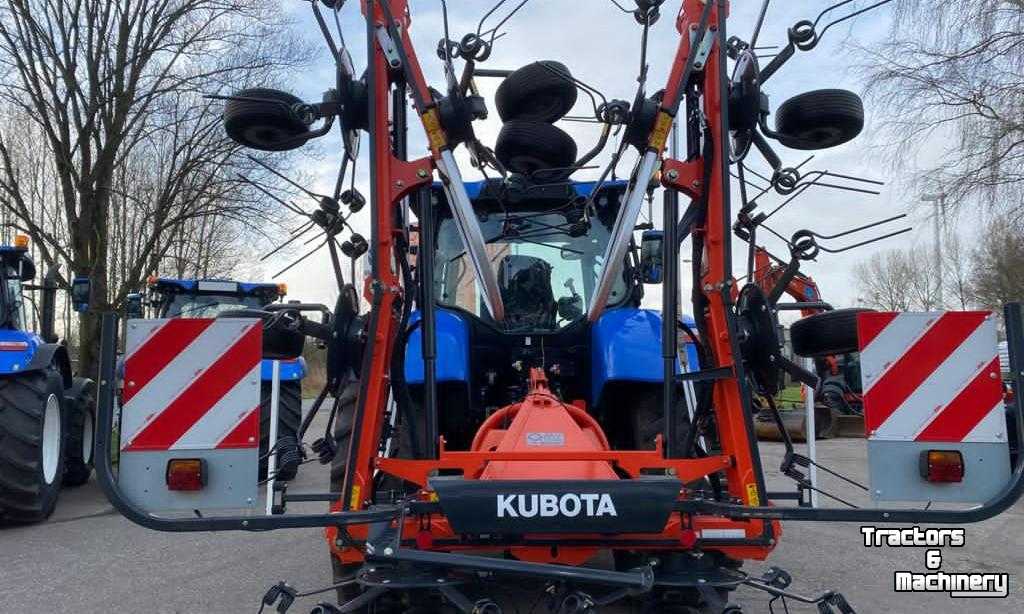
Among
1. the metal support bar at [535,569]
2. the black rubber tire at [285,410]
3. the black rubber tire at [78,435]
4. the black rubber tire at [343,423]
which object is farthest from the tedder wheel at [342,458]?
the black rubber tire at [78,435]

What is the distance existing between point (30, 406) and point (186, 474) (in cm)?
408

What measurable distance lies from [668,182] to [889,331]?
922 mm

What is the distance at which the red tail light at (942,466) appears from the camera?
8.30 feet

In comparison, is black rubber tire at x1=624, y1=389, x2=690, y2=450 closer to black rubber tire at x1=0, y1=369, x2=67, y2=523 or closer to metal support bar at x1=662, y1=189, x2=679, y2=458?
metal support bar at x1=662, y1=189, x2=679, y2=458

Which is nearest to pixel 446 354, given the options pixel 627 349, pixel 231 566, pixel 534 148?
pixel 627 349

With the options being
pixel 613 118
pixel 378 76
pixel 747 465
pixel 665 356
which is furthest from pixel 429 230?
pixel 747 465

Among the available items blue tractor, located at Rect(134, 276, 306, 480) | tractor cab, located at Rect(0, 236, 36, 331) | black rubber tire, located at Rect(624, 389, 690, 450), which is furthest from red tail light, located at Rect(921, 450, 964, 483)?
blue tractor, located at Rect(134, 276, 306, 480)

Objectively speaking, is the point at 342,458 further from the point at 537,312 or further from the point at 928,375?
the point at 928,375

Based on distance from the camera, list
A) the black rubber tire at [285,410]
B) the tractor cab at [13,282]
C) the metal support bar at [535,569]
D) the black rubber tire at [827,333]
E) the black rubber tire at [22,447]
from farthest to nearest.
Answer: the black rubber tire at [285,410] < the tractor cab at [13,282] < the black rubber tire at [22,447] < the black rubber tire at [827,333] < the metal support bar at [535,569]

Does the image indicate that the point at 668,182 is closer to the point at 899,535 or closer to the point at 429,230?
the point at 429,230

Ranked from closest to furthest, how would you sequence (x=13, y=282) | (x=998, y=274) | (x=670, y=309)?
(x=670, y=309)
(x=13, y=282)
(x=998, y=274)

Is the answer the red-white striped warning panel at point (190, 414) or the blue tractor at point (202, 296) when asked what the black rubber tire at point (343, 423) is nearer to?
the red-white striped warning panel at point (190, 414)

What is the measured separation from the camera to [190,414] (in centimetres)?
258

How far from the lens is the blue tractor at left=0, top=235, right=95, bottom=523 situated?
565cm
